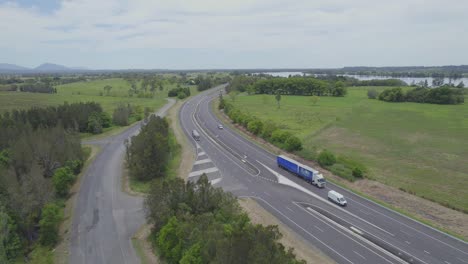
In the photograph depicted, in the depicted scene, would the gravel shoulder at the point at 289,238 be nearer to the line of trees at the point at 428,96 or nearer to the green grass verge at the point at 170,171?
the green grass verge at the point at 170,171

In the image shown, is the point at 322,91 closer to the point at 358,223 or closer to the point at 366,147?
the point at 366,147

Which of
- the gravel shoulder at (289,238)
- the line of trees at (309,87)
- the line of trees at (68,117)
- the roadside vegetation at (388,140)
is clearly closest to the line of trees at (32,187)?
the line of trees at (68,117)

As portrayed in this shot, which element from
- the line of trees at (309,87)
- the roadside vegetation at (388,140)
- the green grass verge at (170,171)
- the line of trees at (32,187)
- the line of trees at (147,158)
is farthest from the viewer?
the line of trees at (309,87)

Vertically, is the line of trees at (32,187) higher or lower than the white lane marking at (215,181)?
higher

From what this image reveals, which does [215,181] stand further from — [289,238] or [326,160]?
[326,160]

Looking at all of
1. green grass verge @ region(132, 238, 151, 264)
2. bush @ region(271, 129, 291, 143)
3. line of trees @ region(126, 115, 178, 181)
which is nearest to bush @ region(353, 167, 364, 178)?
bush @ region(271, 129, 291, 143)

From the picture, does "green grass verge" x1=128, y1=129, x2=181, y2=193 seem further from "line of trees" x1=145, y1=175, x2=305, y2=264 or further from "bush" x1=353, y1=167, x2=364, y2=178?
"bush" x1=353, y1=167, x2=364, y2=178

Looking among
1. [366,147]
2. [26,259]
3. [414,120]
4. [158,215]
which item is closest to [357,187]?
[366,147]

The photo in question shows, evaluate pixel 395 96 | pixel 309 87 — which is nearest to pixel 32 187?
pixel 395 96
